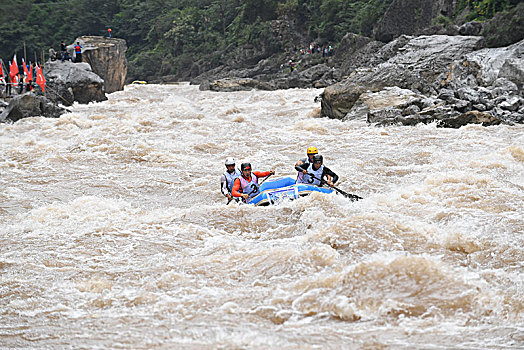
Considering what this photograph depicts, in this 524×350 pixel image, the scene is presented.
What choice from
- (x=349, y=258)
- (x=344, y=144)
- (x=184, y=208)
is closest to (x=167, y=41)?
(x=344, y=144)

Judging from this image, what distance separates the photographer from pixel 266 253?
518 cm

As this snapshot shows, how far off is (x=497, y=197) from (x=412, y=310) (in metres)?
3.87

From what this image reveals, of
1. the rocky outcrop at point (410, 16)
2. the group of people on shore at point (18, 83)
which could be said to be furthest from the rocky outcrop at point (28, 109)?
the rocky outcrop at point (410, 16)

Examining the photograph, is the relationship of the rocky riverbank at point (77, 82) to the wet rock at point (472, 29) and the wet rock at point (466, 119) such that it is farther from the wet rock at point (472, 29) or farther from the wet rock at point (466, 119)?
the wet rock at point (472, 29)

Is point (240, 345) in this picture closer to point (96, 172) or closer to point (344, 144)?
point (96, 172)

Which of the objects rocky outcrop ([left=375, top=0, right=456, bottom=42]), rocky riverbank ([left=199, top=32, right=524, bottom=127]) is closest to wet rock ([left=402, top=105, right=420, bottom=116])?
rocky riverbank ([left=199, top=32, right=524, bottom=127])

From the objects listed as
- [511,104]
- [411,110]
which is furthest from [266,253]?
[511,104]

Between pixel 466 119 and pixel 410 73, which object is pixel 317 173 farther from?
pixel 410 73

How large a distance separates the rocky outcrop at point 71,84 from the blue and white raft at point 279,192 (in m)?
16.0

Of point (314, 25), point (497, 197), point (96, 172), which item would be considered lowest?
point (96, 172)

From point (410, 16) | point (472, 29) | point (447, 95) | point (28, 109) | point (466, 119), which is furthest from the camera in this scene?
point (410, 16)

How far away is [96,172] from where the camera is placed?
1014 cm

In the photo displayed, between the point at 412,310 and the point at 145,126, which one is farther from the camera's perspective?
the point at 145,126

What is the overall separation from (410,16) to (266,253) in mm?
25223
